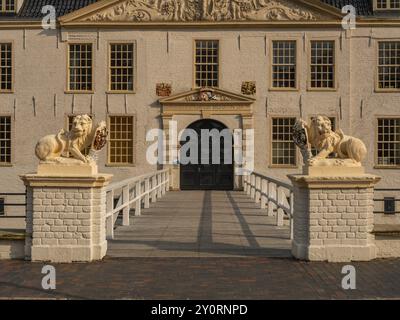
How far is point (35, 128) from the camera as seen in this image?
2930cm

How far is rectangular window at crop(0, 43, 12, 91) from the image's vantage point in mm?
29547

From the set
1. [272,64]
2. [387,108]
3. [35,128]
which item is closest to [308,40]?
[272,64]

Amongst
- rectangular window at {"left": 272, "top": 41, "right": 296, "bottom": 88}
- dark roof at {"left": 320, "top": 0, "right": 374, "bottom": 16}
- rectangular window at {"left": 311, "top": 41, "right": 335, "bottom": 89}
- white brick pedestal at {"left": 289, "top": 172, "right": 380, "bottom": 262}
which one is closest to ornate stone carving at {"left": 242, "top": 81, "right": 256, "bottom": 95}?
rectangular window at {"left": 272, "top": 41, "right": 296, "bottom": 88}

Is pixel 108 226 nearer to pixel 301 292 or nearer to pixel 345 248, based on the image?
pixel 345 248

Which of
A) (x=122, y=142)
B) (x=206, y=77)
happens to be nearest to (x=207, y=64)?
(x=206, y=77)

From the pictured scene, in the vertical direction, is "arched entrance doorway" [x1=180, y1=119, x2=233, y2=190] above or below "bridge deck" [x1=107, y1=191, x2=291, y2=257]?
above

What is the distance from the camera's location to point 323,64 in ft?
94.9

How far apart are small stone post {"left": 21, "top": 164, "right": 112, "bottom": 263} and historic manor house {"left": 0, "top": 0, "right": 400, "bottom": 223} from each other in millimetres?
18311

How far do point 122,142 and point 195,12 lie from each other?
6.55 m

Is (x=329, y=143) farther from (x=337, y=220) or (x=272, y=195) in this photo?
(x=272, y=195)

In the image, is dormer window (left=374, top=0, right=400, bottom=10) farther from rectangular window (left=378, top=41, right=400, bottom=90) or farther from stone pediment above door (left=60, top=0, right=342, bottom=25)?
stone pediment above door (left=60, top=0, right=342, bottom=25)

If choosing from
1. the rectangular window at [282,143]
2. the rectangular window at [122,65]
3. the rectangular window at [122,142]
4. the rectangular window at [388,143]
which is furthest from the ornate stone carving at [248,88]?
the rectangular window at [388,143]

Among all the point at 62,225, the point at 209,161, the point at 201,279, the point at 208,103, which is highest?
the point at 208,103

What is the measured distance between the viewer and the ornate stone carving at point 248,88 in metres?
28.8
